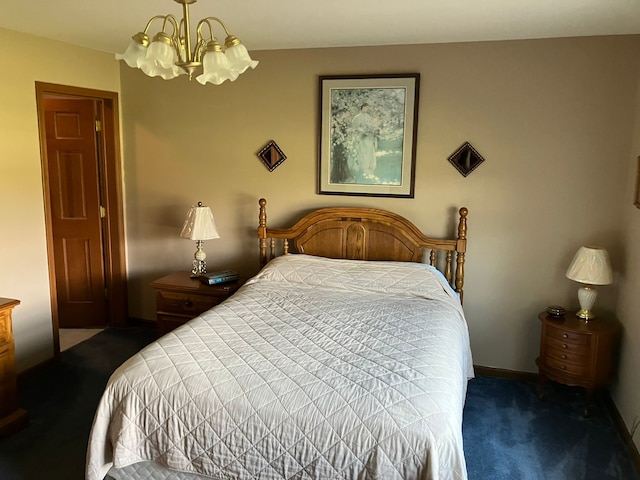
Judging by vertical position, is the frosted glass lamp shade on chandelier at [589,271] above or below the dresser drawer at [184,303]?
above

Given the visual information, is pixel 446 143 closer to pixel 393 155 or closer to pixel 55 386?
pixel 393 155

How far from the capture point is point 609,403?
320cm

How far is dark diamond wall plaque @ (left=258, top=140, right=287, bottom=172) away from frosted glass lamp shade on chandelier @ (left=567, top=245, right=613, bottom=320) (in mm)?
2135

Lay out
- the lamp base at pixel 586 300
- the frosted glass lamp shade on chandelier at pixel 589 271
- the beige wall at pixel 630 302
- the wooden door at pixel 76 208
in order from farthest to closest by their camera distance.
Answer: the wooden door at pixel 76 208
the lamp base at pixel 586 300
the frosted glass lamp shade on chandelier at pixel 589 271
the beige wall at pixel 630 302

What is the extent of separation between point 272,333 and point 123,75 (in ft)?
9.14

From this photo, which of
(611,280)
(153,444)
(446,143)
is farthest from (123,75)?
(611,280)

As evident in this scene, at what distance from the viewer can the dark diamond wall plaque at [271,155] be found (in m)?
3.85

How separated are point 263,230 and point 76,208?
1.70 meters

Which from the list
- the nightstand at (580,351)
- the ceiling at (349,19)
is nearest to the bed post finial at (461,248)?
the nightstand at (580,351)

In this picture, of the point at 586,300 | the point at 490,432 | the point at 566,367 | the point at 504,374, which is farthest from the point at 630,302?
the point at 490,432

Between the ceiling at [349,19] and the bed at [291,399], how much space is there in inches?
64.3

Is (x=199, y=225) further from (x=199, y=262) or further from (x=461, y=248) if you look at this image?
(x=461, y=248)

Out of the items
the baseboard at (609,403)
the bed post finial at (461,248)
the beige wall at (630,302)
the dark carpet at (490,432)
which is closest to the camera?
the dark carpet at (490,432)

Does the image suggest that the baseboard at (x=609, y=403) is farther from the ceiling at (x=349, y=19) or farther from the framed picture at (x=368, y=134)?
the ceiling at (x=349, y=19)
